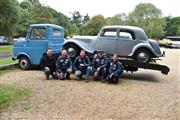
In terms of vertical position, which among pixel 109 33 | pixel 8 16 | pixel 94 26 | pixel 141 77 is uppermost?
pixel 8 16

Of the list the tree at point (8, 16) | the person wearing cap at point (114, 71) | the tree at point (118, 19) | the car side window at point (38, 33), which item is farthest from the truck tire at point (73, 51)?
the tree at point (118, 19)

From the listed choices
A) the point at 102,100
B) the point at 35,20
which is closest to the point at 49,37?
the point at 102,100

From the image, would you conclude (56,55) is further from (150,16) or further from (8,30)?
(150,16)

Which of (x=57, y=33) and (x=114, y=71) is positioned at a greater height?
(x=57, y=33)

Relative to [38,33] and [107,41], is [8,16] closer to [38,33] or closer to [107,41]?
[38,33]

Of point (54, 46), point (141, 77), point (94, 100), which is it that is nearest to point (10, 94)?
point (94, 100)

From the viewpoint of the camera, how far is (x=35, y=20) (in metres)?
52.0

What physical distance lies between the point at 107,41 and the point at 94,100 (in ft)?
20.3

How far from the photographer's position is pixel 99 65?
628 inches

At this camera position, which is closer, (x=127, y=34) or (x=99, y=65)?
(x=99, y=65)

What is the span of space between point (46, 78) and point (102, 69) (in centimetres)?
223

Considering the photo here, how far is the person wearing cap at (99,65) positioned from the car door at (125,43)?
4.83ft

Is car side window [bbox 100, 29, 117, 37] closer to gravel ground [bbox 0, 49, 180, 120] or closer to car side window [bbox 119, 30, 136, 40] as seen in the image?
car side window [bbox 119, 30, 136, 40]

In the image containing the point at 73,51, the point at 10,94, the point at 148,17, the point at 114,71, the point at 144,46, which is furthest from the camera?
the point at 148,17
